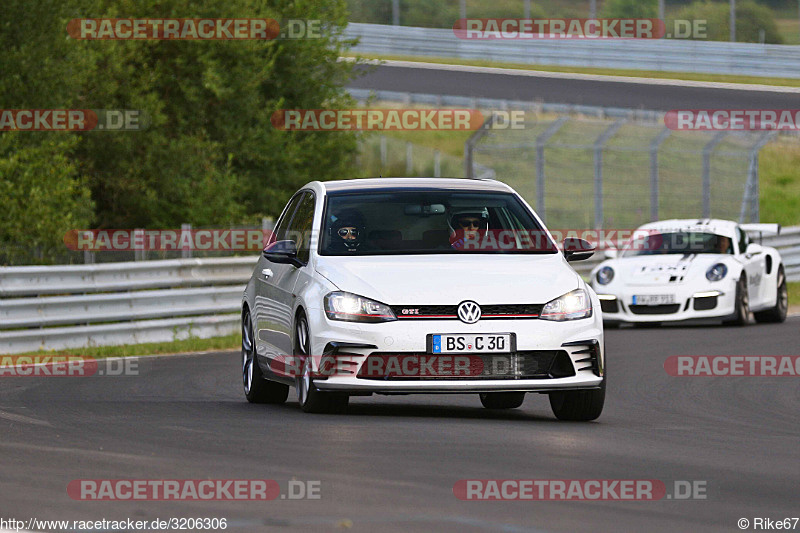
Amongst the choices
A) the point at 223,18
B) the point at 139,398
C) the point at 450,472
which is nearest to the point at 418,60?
the point at 223,18

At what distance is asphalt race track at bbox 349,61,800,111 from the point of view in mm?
37125

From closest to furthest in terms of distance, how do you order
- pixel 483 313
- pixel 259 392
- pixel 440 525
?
pixel 440 525
pixel 483 313
pixel 259 392

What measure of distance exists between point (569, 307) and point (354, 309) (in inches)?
49.4

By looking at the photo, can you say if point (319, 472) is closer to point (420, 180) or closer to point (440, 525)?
point (440, 525)

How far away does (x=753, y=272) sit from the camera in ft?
65.0

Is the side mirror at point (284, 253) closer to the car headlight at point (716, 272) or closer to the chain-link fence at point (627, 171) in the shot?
the car headlight at point (716, 272)

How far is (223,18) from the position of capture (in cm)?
2581

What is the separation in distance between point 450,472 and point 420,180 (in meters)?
3.93

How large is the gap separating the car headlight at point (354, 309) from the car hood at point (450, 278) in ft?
0.13
